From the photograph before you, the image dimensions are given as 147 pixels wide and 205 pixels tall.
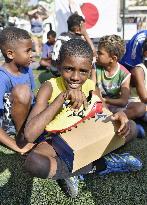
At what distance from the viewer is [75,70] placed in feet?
6.98

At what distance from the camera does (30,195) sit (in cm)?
221

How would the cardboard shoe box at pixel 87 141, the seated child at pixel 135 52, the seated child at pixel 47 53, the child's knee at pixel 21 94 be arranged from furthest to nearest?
1. the seated child at pixel 47 53
2. the seated child at pixel 135 52
3. the child's knee at pixel 21 94
4. the cardboard shoe box at pixel 87 141

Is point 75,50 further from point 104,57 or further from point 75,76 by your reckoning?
point 104,57

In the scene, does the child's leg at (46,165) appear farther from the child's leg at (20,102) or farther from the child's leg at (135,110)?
the child's leg at (135,110)

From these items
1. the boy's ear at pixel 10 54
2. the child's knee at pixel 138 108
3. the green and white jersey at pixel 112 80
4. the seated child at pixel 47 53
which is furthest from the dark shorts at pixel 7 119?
the seated child at pixel 47 53

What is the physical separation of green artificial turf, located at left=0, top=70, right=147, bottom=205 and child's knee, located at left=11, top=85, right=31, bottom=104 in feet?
1.80

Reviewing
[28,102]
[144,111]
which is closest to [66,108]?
[28,102]

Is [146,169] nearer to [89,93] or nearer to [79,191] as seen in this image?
[79,191]

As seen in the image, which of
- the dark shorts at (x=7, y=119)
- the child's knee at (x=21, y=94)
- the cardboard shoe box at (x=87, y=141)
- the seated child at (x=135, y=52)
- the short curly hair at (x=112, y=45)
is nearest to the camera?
the cardboard shoe box at (x=87, y=141)

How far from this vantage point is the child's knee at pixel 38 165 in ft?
6.70

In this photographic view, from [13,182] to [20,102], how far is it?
561 millimetres

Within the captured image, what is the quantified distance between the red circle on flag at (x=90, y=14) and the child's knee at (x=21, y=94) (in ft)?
14.3

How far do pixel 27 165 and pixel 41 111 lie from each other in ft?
1.12

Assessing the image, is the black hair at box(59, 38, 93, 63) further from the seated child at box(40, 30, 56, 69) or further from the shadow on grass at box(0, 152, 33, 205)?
the seated child at box(40, 30, 56, 69)
